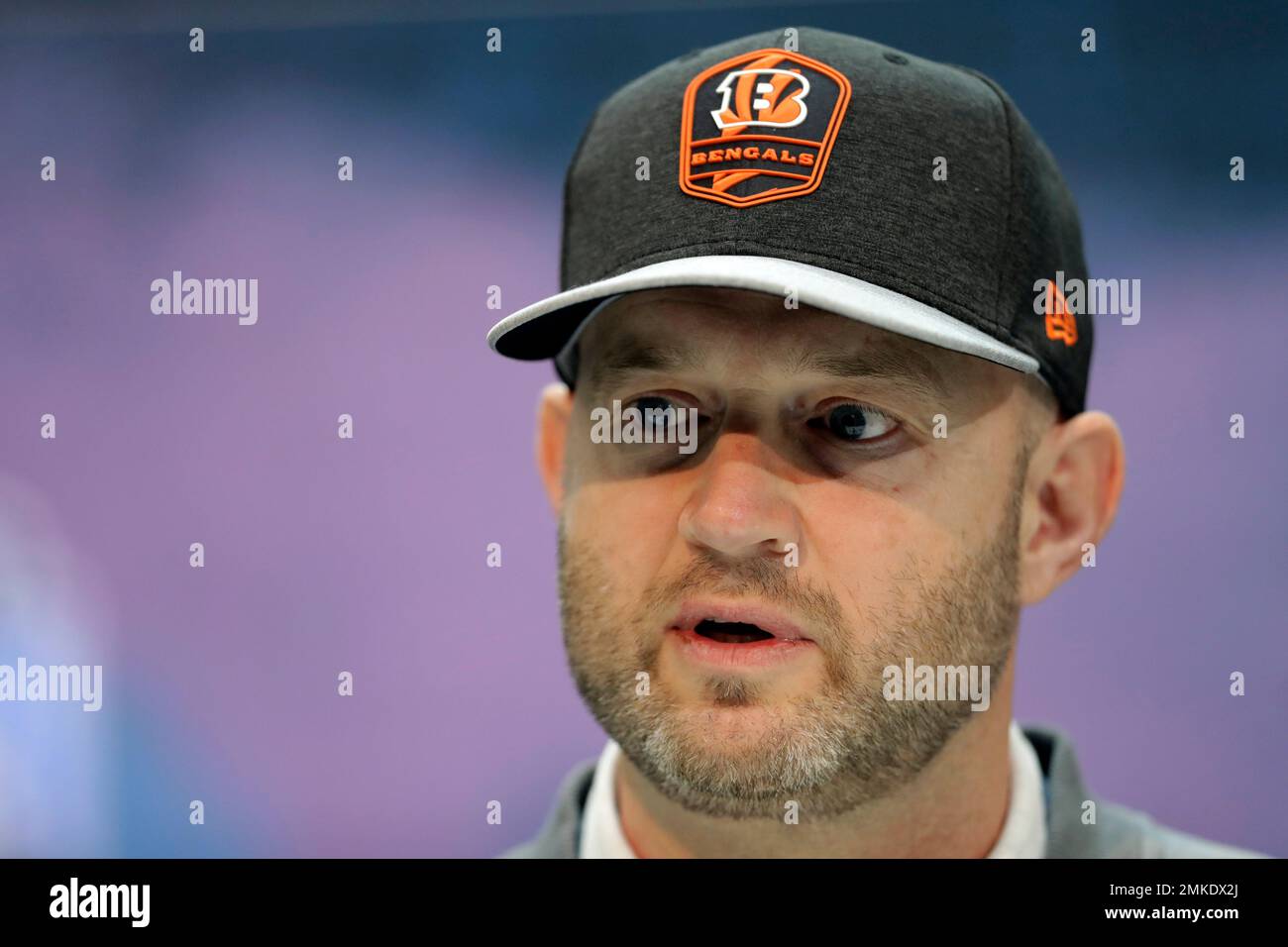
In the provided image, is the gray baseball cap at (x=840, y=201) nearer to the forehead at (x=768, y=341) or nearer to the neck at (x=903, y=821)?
the forehead at (x=768, y=341)

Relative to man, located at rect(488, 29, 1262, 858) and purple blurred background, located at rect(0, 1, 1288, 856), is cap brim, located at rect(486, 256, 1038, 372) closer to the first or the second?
man, located at rect(488, 29, 1262, 858)

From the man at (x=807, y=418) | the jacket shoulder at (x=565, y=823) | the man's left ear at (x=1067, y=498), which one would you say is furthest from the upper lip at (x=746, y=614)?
the jacket shoulder at (x=565, y=823)

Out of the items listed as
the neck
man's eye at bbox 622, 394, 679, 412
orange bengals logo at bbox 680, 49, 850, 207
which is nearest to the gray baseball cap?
orange bengals logo at bbox 680, 49, 850, 207

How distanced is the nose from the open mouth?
0.26ft

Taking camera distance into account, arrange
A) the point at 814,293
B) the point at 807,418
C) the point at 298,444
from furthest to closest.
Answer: the point at 298,444 < the point at 807,418 < the point at 814,293

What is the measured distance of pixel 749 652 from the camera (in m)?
1.07

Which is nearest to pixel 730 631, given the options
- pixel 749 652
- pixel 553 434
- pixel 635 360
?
pixel 749 652

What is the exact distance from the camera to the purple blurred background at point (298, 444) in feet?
5.07

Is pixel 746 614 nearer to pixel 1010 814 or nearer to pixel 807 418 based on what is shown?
pixel 807 418

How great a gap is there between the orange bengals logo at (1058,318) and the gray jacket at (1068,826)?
49 cm

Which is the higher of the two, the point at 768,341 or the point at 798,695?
the point at 768,341

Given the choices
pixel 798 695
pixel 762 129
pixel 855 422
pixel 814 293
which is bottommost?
pixel 798 695

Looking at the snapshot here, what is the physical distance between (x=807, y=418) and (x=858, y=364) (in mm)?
71

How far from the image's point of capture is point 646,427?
1129 mm
